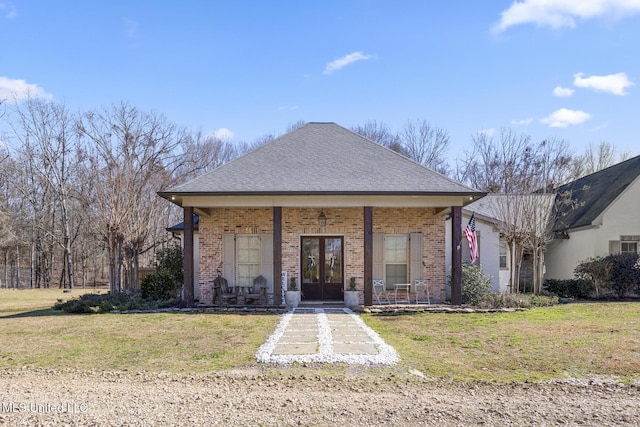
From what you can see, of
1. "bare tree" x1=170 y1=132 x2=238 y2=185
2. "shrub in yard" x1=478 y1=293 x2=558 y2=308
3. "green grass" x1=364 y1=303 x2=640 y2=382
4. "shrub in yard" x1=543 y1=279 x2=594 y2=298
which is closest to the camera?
"green grass" x1=364 y1=303 x2=640 y2=382

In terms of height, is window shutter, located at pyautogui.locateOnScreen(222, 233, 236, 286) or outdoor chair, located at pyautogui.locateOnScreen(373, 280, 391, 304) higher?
window shutter, located at pyautogui.locateOnScreen(222, 233, 236, 286)

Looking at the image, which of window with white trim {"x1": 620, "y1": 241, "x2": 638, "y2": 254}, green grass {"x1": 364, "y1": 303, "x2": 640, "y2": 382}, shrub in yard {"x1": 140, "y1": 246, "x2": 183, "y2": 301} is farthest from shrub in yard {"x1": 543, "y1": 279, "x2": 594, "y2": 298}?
shrub in yard {"x1": 140, "y1": 246, "x2": 183, "y2": 301}

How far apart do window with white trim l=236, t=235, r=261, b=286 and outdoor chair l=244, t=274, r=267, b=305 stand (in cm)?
34

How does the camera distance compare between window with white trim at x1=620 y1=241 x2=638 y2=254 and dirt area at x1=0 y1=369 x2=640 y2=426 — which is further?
window with white trim at x1=620 y1=241 x2=638 y2=254

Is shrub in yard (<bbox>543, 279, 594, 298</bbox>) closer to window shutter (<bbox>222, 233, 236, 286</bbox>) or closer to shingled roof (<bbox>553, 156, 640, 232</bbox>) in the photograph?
shingled roof (<bbox>553, 156, 640, 232</bbox>)

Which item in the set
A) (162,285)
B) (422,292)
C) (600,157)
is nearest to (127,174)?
(162,285)

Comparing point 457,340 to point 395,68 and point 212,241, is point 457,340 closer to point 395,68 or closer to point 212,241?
point 212,241

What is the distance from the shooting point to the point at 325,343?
7520 mm

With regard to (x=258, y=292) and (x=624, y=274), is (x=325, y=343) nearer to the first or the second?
(x=258, y=292)

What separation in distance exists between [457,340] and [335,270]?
6.36 metres

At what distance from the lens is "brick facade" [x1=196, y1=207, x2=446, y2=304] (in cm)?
1370

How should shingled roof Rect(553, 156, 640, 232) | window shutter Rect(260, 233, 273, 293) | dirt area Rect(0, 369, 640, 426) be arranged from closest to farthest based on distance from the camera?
dirt area Rect(0, 369, 640, 426) < window shutter Rect(260, 233, 273, 293) < shingled roof Rect(553, 156, 640, 232)

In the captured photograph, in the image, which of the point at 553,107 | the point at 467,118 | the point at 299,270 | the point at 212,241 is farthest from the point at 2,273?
the point at 553,107

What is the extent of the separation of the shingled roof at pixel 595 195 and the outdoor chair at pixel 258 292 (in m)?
11.0
